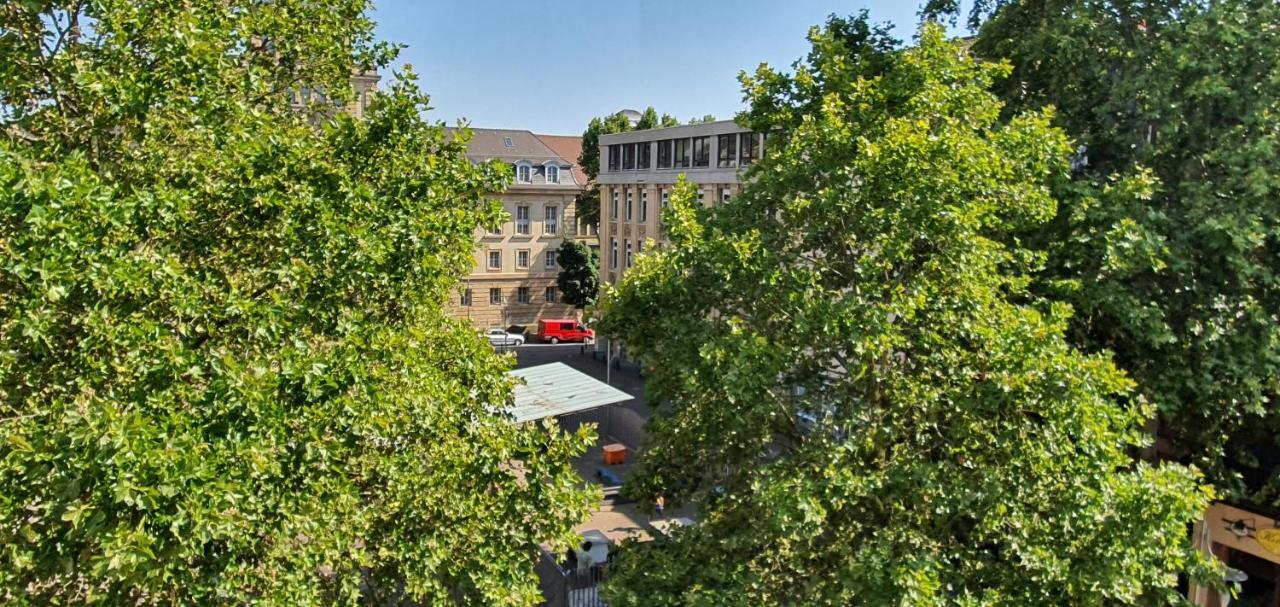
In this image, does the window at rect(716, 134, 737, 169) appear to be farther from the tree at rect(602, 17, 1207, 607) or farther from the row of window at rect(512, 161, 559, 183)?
the tree at rect(602, 17, 1207, 607)

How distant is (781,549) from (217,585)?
6.19 metres

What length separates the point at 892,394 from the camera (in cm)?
1085

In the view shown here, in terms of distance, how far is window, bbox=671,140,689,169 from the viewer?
141ft

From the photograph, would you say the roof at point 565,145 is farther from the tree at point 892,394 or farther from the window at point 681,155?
the tree at point 892,394

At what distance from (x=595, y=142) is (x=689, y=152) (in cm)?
2344

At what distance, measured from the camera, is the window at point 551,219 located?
62.2 metres

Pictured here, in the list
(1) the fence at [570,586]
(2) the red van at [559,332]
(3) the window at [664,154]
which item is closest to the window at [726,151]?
(3) the window at [664,154]

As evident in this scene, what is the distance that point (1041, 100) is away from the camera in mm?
15109

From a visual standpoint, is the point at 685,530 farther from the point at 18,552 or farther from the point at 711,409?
the point at 18,552

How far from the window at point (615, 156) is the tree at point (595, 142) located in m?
12.4

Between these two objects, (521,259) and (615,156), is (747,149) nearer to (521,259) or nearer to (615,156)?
(615,156)

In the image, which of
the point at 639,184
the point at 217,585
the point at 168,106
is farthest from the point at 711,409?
the point at 639,184

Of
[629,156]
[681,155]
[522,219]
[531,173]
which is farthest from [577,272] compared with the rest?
[681,155]

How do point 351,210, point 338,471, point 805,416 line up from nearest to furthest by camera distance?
1. point 338,471
2. point 351,210
3. point 805,416
